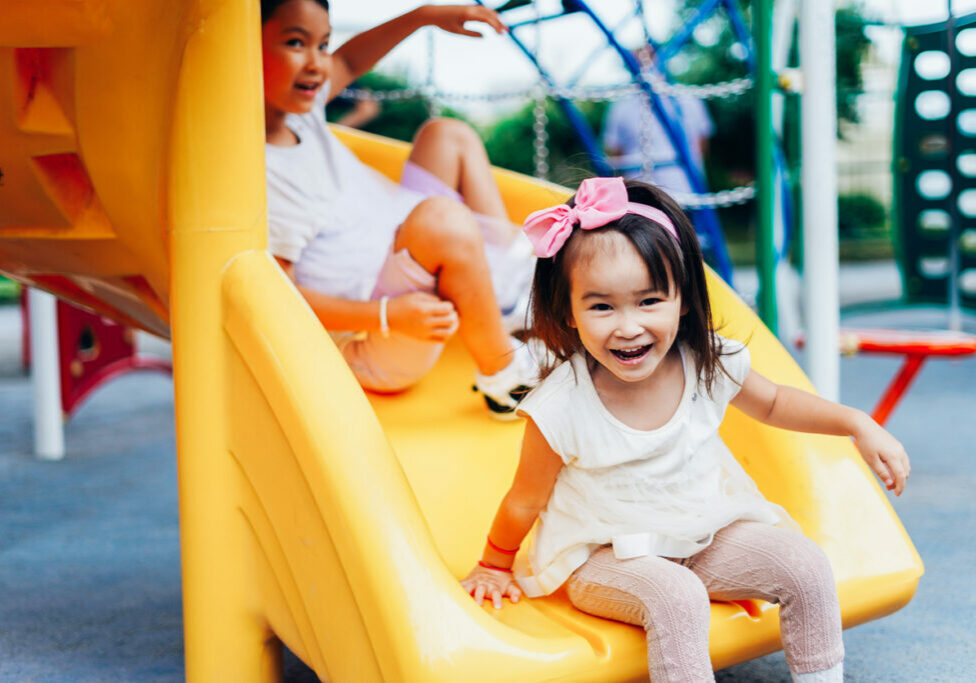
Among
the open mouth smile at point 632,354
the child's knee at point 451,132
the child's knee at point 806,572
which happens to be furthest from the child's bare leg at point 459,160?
the child's knee at point 806,572

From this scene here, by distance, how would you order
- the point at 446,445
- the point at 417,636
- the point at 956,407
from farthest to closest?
the point at 956,407 < the point at 446,445 < the point at 417,636

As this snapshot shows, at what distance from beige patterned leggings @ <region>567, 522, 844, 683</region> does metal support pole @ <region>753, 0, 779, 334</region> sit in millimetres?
1054

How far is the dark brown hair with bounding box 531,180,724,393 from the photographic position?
1.07m

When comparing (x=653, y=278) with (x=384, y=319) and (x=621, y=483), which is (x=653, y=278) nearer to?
(x=621, y=483)

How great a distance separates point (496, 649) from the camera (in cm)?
97

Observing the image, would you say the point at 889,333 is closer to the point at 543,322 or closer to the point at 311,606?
the point at 543,322

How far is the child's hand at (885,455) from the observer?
3.47 feet

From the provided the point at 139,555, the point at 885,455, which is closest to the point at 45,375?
the point at 139,555

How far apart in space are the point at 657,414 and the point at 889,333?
1.50 metres

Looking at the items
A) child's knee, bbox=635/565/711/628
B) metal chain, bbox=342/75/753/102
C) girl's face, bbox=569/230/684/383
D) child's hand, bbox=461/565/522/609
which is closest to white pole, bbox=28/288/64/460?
metal chain, bbox=342/75/753/102

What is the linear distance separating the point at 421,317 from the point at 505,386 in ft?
0.60

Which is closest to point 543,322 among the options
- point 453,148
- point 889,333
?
point 453,148

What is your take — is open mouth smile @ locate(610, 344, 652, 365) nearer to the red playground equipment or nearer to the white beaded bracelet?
the white beaded bracelet

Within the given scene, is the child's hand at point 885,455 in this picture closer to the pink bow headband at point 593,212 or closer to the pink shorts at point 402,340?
the pink bow headband at point 593,212
